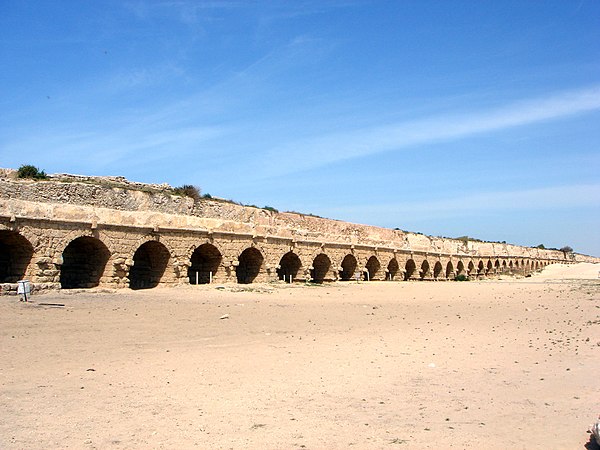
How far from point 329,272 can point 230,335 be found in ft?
49.9

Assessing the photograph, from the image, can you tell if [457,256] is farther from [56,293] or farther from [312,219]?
[56,293]

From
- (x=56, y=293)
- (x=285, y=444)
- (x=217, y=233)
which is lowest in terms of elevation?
(x=285, y=444)

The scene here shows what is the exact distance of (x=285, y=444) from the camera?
4.30 m

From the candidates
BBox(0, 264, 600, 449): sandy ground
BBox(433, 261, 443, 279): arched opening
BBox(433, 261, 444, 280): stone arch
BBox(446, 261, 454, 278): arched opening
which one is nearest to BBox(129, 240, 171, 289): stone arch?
BBox(0, 264, 600, 449): sandy ground

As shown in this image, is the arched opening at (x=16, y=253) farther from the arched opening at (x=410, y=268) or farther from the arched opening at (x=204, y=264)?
the arched opening at (x=410, y=268)

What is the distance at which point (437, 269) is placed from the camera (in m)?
36.4

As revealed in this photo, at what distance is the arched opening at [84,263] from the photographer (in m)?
15.6

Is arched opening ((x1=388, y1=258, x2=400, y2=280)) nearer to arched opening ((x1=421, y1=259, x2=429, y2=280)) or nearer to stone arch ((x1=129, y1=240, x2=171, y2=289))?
arched opening ((x1=421, y1=259, x2=429, y2=280))

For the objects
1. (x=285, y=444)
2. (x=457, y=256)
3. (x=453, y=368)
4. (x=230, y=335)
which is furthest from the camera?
(x=457, y=256)

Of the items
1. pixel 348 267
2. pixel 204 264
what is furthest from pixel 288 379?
pixel 348 267

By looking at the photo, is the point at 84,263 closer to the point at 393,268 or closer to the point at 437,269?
the point at 393,268

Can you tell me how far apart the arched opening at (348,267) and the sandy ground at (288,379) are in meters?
13.9

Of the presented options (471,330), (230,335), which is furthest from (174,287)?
(471,330)

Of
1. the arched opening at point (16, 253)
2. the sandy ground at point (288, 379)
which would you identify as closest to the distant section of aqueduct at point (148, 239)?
the arched opening at point (16, 253)
